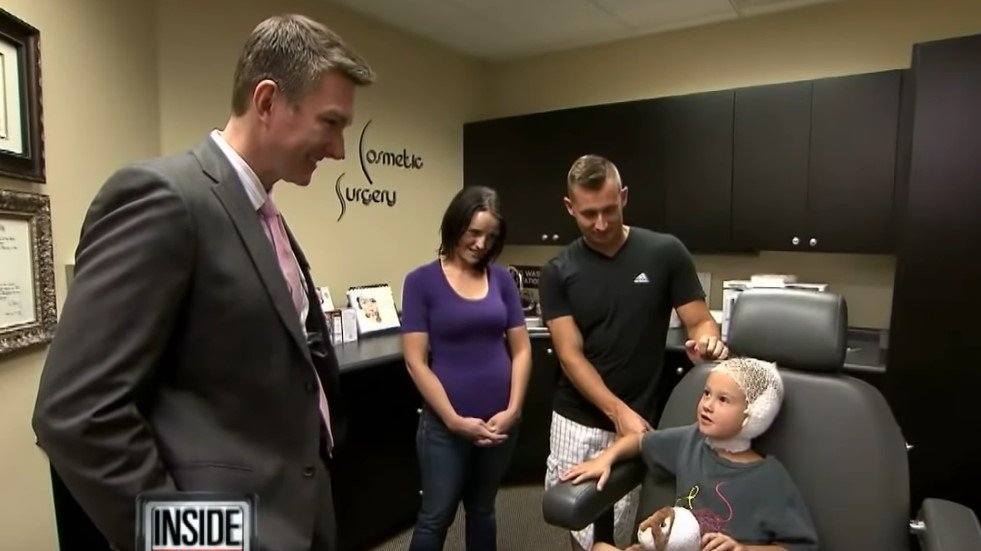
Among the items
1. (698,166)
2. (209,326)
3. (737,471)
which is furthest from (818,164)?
(209,326)

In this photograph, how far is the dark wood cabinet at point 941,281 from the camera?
2172 mm

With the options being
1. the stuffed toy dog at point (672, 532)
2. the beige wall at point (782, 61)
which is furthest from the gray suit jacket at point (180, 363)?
the beige wall at point (782, 61)

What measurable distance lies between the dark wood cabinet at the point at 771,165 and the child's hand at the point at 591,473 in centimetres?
183

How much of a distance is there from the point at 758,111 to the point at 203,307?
274cm

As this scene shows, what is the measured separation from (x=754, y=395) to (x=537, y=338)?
171cm

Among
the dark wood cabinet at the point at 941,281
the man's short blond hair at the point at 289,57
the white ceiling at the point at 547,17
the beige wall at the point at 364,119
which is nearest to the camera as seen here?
the man's short blond hair at the point at 289,57

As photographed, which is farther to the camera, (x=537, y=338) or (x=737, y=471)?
(x=537, y=338)

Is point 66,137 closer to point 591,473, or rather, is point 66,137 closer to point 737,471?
point 591,473

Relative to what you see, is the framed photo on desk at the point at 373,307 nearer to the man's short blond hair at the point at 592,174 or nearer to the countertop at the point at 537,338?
the countertop at the point at 537,338

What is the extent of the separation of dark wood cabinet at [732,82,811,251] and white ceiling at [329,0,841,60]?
52 centimetres

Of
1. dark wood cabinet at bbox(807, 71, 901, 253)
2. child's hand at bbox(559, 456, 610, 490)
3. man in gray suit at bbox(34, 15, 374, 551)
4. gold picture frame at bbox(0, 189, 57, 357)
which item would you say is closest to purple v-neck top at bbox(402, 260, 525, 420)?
child's hand at bbox(559, 456, 610, 490)

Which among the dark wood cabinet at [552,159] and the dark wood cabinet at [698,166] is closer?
the dark wood cabinet at [698,166]

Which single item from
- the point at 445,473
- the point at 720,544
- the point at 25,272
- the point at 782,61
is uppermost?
the point at 782,61

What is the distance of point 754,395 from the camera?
1.39 m
